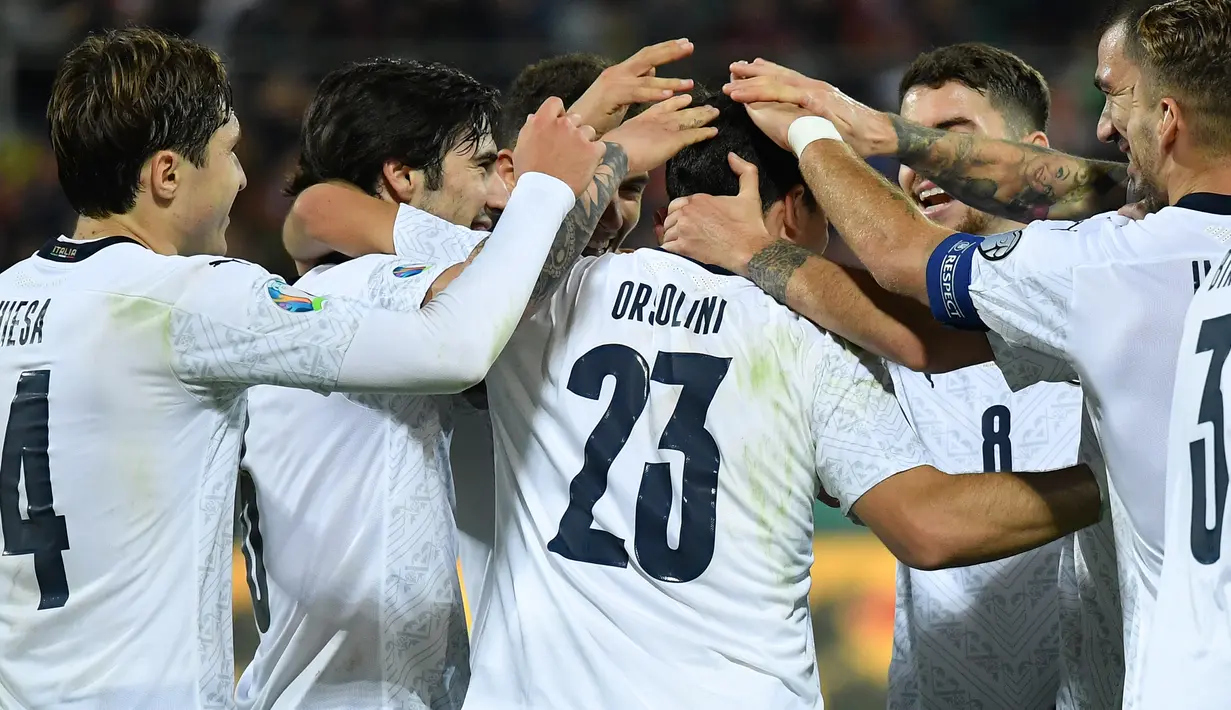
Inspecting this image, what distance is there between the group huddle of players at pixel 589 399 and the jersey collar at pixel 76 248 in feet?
0.04

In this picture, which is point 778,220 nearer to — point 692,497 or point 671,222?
point 671,222

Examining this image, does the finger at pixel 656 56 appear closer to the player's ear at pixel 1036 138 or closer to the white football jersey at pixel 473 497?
the white football jersey at pixel 473 497

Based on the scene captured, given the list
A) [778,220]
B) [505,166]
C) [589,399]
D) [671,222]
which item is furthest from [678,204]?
[505,166]

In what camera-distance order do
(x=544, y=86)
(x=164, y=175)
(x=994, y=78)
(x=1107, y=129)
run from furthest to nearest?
(x=994, y=78), (x=544, y=86), (x=1107, y=129), (x=164, y=175)

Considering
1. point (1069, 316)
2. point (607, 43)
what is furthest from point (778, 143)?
point (607, 43)

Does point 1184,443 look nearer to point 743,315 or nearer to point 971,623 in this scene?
point 743,315

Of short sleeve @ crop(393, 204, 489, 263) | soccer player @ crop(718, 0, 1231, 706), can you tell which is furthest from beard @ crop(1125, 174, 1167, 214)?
short sleeve @ crop(393, 204, 489, 263)

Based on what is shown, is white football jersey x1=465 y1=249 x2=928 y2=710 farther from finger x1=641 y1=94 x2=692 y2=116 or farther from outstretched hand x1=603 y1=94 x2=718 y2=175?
finger x1=641 y1=94 x2=692 y2=116

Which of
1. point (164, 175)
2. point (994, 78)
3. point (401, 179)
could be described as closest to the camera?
point (164, 175)

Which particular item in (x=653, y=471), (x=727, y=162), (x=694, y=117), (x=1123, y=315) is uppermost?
(x=694, y=117)

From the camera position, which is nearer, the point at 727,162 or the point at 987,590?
the point at 727,162

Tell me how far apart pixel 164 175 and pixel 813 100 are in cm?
164

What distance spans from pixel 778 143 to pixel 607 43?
364 inches

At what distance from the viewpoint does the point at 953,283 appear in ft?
9.62
